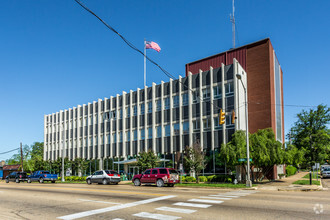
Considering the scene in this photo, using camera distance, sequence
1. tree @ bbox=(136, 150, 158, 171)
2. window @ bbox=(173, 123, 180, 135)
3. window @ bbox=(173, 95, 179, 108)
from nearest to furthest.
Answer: tree @ bbox=(136, 150, 158, 171)
window @ bbox=(173, 123, 180, 135)
window @ bbox=(173, 95, 179, 108)

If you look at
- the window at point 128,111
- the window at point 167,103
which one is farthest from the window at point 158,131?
the window at point 128,111

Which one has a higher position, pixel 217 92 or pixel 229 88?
pixel 229 88

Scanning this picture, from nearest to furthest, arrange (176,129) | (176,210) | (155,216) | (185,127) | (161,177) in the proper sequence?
(155,216) < (176,210) < (161,177) < (185,127) < (176,129)

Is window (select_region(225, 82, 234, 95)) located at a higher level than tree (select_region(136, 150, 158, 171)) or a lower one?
higher

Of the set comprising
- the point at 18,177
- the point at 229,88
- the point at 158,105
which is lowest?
the point at 18,177

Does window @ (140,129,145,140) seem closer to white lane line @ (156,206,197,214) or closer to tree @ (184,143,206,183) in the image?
tree @ (184,143,206,183)

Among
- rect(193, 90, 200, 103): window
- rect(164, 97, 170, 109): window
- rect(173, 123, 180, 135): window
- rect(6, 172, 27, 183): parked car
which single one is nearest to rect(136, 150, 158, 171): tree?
rect(173, 123, 180, 135): window

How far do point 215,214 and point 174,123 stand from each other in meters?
32.8

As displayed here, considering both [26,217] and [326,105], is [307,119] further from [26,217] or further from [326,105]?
[26,217]

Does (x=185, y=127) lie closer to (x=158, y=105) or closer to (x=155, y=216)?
(x=158, y=105)

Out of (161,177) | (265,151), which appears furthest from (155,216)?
(265,151)

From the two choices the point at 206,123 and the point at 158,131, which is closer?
the point at 206,123

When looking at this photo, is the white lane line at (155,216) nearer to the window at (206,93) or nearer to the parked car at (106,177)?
the parked car at (106,177)

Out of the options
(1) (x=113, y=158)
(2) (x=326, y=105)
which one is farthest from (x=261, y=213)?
(2) (x=326, y=105)
